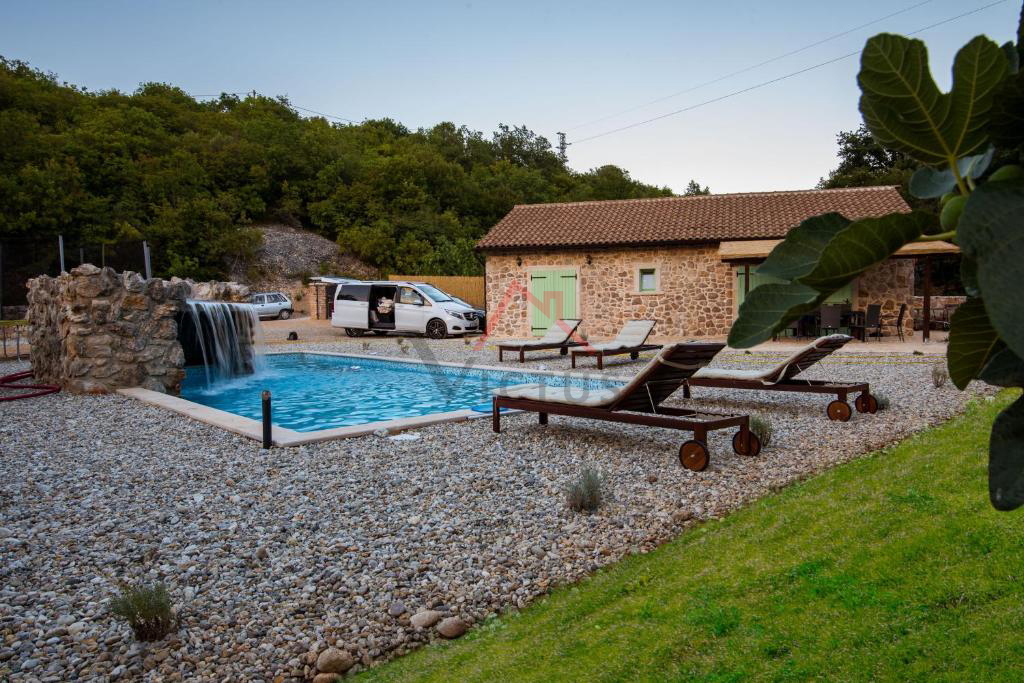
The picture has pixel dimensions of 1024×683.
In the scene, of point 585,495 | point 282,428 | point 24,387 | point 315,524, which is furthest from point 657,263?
point 315,524

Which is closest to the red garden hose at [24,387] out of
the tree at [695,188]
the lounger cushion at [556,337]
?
the lounger cushion at [556,337]

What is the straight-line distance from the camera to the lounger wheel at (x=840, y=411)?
21.9 ft

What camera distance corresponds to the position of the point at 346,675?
2701 mm

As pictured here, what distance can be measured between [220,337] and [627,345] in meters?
7.59

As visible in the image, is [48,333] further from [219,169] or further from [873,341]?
[219,169]

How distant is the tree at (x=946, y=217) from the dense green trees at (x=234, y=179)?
3076 cm

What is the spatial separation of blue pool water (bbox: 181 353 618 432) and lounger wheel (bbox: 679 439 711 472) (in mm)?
3963

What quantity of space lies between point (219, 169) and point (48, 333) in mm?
34769

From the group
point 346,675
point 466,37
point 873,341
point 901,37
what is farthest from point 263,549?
point 466,37

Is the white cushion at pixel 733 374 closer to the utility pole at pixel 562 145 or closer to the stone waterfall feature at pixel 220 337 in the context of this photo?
the stone waterfall feature at pixel 220 337

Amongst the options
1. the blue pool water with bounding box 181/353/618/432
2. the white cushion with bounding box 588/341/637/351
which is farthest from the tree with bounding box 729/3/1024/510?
the white cushion with bounding box 588/341/637/351

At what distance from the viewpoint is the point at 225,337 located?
12.5 meters

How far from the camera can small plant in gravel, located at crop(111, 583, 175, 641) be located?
282 cm

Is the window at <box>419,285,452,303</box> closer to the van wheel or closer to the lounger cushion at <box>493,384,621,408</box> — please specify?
the van wheel
